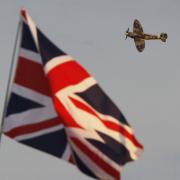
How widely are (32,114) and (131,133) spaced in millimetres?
3216

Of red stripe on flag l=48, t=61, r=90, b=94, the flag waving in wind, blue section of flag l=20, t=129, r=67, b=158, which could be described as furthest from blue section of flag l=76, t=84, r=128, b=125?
blue section of flag l=20, t=129, r=67, b=158

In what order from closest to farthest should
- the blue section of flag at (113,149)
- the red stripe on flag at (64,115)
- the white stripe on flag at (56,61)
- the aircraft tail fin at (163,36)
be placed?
the red stripe on flag at (64,115)
the white stripe on flag at (56,61)
the blue section of flag at (113,149)
the aircraft tail fin at (163,36)

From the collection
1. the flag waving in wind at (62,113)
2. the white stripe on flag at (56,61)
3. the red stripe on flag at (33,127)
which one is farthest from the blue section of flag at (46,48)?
the red stripe on flag at (33,127)

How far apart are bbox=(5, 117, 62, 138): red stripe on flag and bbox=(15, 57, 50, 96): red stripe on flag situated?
34.7 inches

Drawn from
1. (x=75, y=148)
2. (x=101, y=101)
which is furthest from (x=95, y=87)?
(x=75, y=148)

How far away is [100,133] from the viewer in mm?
25531

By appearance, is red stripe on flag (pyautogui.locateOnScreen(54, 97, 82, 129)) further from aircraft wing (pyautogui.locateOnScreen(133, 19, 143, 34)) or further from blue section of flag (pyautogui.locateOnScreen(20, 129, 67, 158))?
aircraft wing (pyautogui.locateOnScreen(133, 19, 143, 34))

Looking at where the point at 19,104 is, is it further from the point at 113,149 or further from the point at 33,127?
the point at 113,149

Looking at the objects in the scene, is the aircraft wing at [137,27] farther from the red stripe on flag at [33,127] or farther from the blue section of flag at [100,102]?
the red stripe on flag at [33,127]

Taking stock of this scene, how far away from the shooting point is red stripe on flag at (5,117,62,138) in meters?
24.9

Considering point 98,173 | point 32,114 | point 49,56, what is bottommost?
point 98,173

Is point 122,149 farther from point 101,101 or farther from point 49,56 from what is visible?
point 49,56

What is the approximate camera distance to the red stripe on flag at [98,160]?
2512 centimetres

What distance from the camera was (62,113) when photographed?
81.7ft
